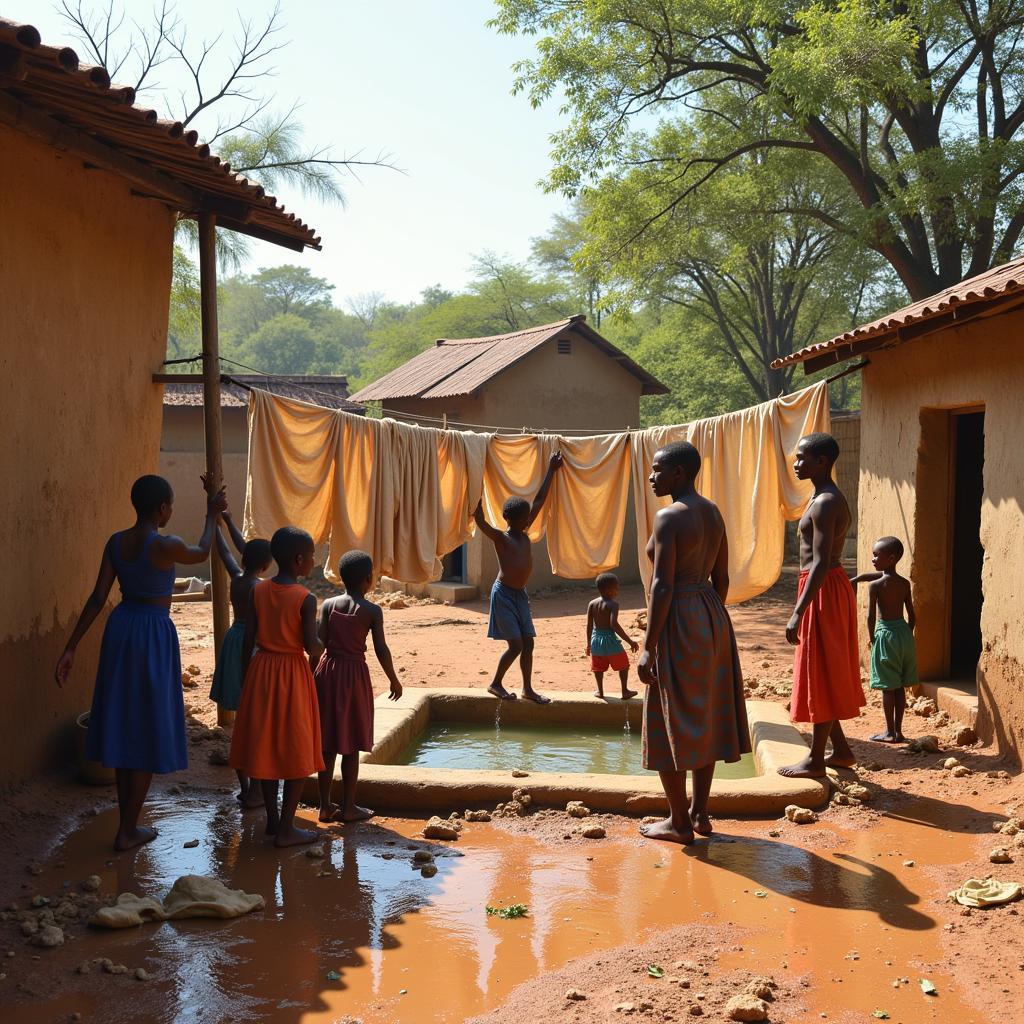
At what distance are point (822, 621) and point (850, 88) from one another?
8.70m

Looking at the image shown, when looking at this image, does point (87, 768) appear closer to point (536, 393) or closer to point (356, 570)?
point (356, 570)

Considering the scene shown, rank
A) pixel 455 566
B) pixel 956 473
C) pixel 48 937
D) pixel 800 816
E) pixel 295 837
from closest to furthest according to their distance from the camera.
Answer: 1. pixel 48 937
2. pixel 295 837
3. pixel 800 816
4. pixel 956 473
5. pixel 455 566

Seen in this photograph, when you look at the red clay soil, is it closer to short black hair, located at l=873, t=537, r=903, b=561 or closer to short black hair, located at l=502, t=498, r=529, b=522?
short black hair, located at l=873, t=537, r=903, b=561

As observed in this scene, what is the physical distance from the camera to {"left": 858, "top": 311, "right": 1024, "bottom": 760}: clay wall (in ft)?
20.1

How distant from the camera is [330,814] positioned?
17.4ft

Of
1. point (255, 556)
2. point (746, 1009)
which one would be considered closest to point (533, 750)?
point (255, 556)

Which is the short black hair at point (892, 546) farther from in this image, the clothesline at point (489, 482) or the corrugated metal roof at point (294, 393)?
the corrugated metal roof at point (294, 393)

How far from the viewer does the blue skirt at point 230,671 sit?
579cm

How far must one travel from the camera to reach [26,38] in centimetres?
356

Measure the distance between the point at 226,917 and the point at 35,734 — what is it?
73.7 inches

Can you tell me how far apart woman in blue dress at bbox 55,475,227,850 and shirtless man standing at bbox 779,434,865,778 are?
311 cm

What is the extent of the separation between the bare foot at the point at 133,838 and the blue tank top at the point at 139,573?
1.04 metres

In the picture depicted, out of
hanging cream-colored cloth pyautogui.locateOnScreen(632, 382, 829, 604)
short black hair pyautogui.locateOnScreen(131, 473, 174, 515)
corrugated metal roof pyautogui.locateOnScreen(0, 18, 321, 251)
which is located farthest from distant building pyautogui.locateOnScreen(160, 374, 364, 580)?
short black hair pyautogui.locateOnScreen(131, 473, 174, 515)

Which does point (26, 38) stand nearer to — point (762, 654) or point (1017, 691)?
point (1017, 691)
